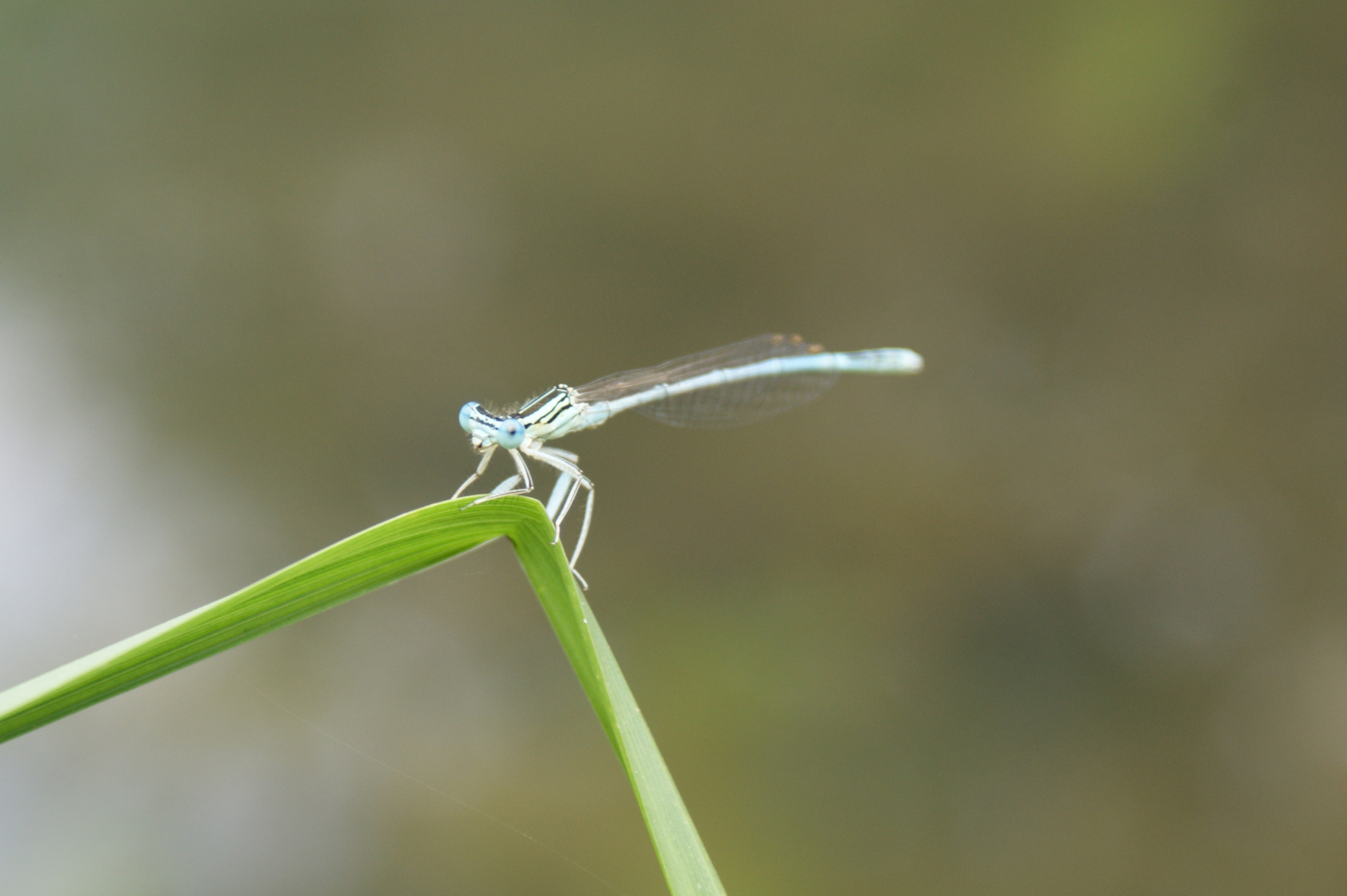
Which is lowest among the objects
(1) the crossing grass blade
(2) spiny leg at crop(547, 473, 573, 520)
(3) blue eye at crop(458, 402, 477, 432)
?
(1) the crossing grass blade

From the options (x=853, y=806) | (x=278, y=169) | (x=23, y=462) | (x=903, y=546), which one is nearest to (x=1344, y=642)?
(x=903, y=546)

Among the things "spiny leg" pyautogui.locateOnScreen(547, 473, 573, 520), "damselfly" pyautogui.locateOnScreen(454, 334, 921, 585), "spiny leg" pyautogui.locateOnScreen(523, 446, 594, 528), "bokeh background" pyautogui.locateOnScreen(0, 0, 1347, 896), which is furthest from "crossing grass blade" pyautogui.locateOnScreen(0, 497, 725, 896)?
"bokeh background" pyautogui.locateOnScreen(0, 0, 1347, 896)

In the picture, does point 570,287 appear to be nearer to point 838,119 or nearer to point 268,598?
point 838,119

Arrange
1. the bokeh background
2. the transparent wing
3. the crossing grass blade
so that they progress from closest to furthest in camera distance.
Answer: the crossing grass blade < the transparent wing < the bokeh background

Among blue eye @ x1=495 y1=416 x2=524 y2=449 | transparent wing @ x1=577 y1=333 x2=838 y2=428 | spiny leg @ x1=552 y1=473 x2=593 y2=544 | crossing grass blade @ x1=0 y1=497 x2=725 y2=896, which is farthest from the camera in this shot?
transparent wing @ x1=577 y1=333 x2=838 y2=428

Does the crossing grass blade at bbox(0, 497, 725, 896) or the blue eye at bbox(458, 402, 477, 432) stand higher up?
the blue eye at bbox(458, 402, 477, 432)

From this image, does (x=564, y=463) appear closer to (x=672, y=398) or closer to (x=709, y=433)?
(x=672, y=398)

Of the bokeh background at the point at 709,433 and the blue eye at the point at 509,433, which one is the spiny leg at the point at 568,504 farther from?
the bokeh background at the point at 709,433

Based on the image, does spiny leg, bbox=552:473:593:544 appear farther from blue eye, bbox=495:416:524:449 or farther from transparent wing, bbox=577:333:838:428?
transparent wing, bbox=577:333:838:428

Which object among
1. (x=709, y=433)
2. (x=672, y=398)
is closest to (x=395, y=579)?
(x=672, y=398)
